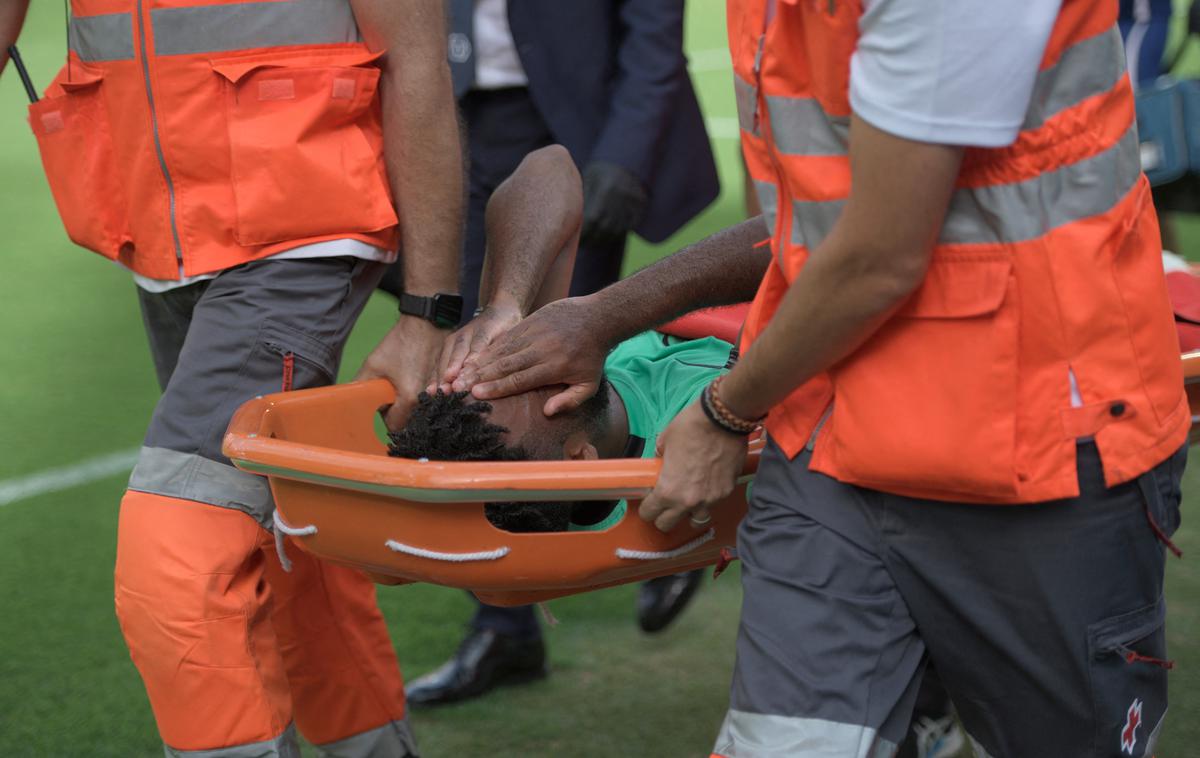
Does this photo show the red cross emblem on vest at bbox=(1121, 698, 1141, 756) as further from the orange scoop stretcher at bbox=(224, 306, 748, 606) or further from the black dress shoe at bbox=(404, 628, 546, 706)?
the black dress shoe at bbox=(404, 628, 546, 706)

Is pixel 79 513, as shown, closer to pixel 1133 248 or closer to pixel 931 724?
pixel 931 724

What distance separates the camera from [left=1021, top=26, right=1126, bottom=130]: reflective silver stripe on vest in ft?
→ 5.66

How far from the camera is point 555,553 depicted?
2.29 meters

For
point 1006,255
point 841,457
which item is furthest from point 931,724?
point 1006,255

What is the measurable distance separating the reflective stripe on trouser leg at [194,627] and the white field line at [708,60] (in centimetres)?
1113

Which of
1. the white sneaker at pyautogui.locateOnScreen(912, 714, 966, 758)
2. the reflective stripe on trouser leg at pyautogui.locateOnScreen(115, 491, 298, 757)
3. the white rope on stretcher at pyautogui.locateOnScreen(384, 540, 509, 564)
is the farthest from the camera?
the white sneaker at pyautogui.locateOnScreen(912, 714, 966, 758)

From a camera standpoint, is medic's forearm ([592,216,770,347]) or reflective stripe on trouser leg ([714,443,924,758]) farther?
medic's forearm ([592,216,770,347])

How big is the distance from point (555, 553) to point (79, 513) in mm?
2917

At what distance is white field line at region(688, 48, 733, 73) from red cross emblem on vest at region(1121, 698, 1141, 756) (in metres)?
11.6

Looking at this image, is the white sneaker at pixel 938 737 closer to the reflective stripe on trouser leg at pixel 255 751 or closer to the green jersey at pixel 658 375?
the green jersey at pixel 658 375

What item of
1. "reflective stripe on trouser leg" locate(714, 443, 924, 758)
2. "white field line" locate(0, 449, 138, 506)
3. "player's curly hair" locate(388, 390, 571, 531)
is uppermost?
"reflective stripe on trouser leg" locate(714, 443, 924, 758)

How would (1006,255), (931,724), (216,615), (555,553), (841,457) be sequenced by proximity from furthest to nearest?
(931,724)
(216,615)
(555,553)
(841,457)
(1006,255)

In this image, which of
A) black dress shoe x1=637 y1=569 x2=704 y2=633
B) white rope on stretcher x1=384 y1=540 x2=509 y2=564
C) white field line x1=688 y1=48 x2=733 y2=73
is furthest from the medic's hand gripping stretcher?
white field line x1=688 y1=48 x2=733 y2=73

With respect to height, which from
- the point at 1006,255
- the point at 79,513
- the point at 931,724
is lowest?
the point at 79,513
